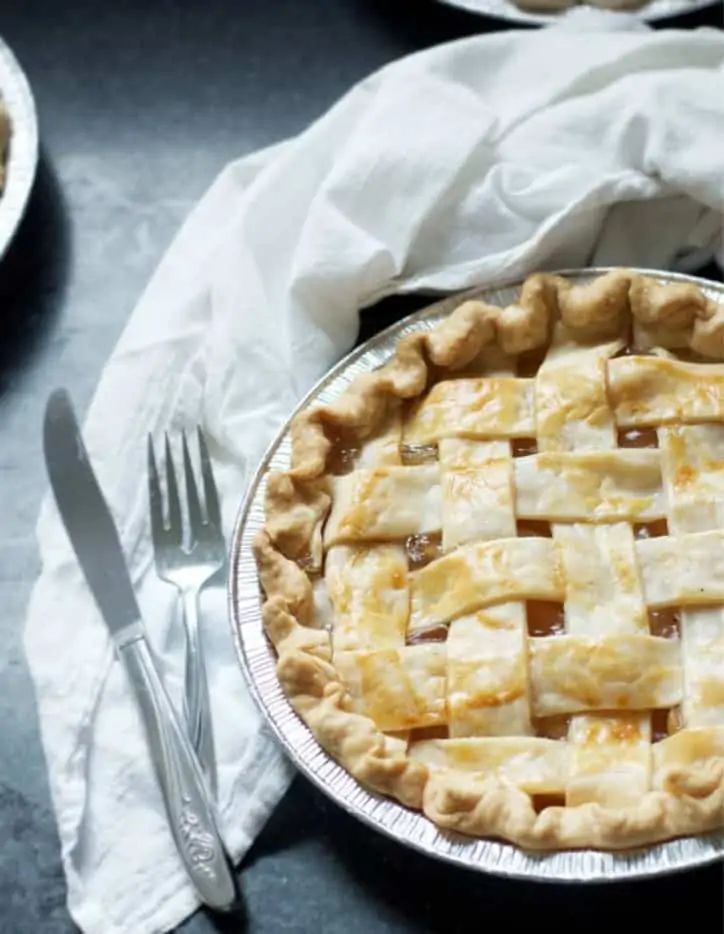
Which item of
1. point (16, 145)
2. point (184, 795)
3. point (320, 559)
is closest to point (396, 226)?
point (320, 559)

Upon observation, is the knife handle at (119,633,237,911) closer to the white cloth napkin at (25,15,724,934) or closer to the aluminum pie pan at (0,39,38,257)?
the white cloth napkin at (25,15,724,934)

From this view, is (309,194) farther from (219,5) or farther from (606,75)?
(219,5)

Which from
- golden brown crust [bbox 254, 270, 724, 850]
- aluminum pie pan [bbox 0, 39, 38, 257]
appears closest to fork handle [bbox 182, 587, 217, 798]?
golden brown crust [bbox 254, 270, 724, 850]

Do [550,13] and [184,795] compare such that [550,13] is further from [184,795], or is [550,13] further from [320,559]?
[184,795]

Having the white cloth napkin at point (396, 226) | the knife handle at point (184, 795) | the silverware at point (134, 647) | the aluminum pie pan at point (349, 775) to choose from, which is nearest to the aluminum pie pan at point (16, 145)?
the white cloth napkin at point (396, 226)

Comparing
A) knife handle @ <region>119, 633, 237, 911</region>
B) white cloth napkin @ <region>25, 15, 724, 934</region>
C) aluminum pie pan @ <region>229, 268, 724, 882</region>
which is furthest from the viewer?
white cloth napkin @ <region>25, 15, 724, 934</region>

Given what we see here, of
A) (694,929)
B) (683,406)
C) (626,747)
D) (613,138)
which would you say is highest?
(613,138)

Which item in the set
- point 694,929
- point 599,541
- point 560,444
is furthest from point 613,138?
point 694,929

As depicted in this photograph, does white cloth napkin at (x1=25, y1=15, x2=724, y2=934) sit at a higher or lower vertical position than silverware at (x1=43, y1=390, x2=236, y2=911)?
higher
